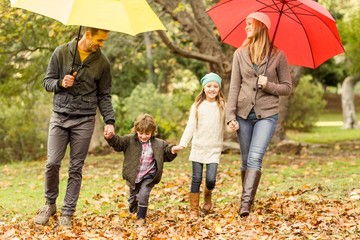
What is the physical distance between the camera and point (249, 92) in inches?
277

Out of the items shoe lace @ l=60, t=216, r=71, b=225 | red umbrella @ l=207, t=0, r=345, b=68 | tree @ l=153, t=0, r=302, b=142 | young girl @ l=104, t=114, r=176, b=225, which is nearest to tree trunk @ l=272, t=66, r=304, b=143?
tree @ l=153, t=0, r=302, b=142

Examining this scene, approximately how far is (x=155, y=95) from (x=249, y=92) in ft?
60.1

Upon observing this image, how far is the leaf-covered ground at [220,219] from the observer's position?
6.21 m

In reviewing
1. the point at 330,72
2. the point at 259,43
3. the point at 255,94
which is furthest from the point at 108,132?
the point at 330,72

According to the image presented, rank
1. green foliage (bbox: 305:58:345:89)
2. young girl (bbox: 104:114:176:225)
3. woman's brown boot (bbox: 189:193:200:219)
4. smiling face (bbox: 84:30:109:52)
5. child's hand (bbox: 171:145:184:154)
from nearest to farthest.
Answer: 1. smiling face (bbox: 84:30:109:52)
2. child's hand (bbox: 171:145:184:154)
3. young girl (bbox: 104:114:176:225)
4. woman's brown boot (bbox: 189:193:200:219)
5. green foliage (bbox: 305:58:345:89)

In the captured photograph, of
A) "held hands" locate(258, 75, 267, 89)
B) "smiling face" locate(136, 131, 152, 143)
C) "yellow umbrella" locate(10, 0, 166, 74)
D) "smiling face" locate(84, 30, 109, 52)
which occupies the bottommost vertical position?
"smiling face" locate(136, 131, 152, 143)

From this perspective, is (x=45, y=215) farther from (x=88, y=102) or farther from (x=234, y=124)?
(x=234, y=124)

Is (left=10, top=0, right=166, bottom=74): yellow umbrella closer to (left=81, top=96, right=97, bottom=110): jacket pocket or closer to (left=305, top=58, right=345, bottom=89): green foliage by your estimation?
(left=81, top=96, right=97, bottom=110): jacket pocket

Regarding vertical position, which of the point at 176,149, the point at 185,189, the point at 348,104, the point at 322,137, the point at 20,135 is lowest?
the point at 20,135

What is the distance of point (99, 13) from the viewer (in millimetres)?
6117

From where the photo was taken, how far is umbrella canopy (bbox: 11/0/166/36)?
602 centimetres

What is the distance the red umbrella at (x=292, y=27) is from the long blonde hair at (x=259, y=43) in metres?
0.30

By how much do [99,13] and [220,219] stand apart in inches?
95.2

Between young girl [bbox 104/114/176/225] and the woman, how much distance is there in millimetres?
783
